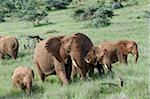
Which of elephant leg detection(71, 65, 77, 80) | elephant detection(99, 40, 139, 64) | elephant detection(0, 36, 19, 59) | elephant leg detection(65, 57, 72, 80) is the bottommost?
elephant detection(0, 36, 19, 59)

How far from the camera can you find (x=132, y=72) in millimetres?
10578

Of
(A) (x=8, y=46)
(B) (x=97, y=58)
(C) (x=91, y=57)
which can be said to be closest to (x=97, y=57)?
(B) (x=97, y=58)

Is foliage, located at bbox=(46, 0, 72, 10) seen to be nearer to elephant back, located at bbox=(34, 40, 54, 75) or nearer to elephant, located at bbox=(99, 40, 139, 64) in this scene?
elephant, located at bbox=(99, 40, 139, 64)

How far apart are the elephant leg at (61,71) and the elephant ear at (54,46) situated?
0.16m

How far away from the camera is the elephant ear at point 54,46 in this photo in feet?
34.6

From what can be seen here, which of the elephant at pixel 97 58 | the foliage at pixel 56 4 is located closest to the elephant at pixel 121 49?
the elephant at pixel 97 58

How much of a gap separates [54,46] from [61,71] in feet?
2.02

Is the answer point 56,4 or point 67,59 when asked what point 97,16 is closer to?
point 56,4

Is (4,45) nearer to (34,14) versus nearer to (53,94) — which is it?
(53,94)

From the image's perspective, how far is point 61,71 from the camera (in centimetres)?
1046

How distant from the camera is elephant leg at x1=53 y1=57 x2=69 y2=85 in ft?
33.3

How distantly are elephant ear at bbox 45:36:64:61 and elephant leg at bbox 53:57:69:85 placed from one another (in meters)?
0.16

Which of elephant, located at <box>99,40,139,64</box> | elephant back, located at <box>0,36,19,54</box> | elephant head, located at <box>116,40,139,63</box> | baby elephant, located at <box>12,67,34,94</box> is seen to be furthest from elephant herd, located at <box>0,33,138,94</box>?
elephant back, located at <box>0,36,19,54</box>

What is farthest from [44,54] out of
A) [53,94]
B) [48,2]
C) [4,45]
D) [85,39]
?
[48,2]
